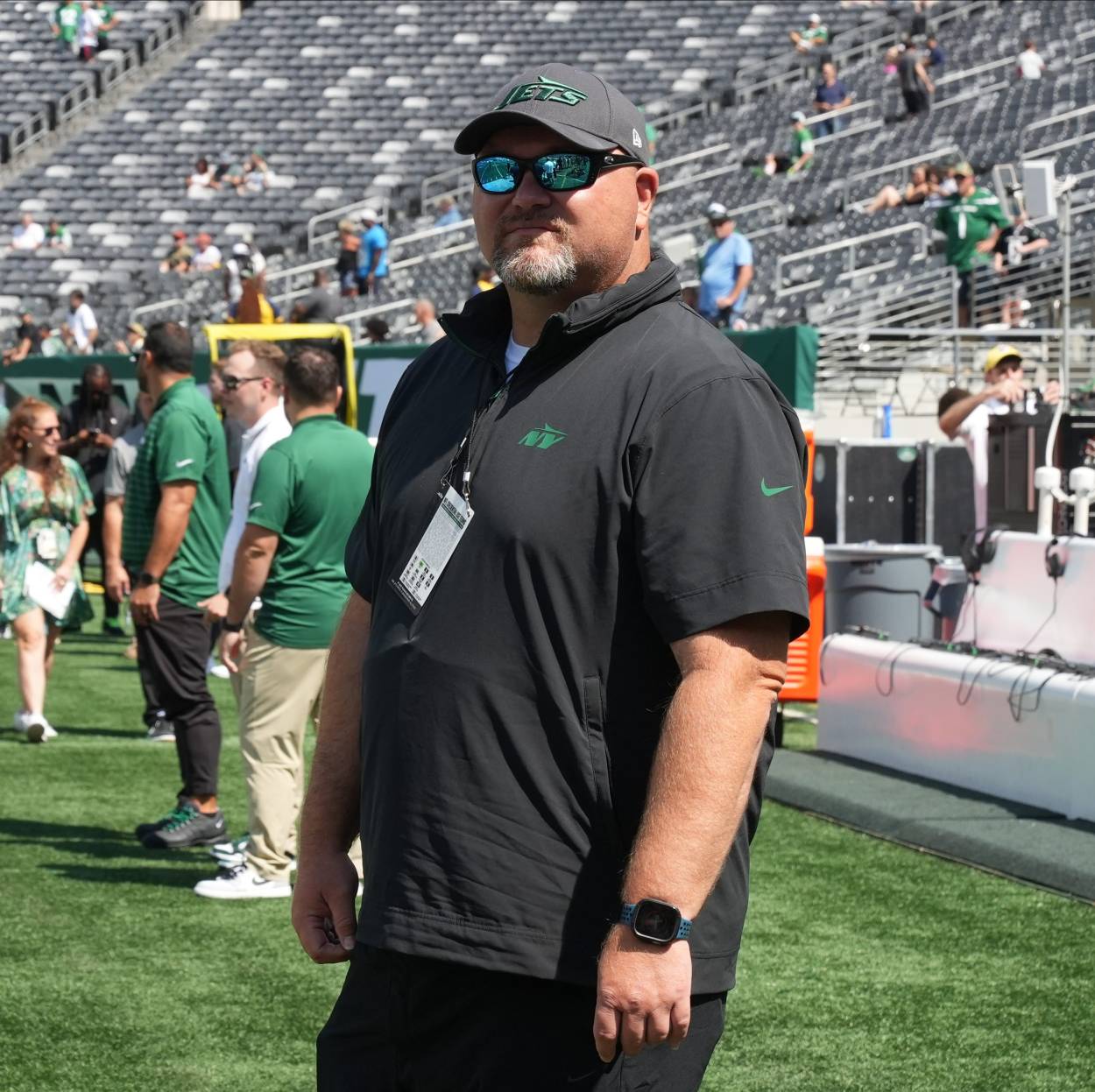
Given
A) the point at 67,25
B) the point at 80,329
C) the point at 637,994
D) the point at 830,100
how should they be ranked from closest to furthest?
the point at 637,994 → the point at 80,329 → the point at 830,100 → the point at 67,25

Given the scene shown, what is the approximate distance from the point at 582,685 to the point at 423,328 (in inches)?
665

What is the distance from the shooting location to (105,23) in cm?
3612

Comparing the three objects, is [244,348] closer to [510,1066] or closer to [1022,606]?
[1022,606]

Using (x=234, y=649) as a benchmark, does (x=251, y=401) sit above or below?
above

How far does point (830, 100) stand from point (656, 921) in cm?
2559

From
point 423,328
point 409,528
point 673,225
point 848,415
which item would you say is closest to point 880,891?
point 409,528

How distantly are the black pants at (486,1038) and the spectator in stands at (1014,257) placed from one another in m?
16.0

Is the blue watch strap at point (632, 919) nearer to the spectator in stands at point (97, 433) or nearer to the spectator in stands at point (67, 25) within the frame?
the spectator in stands at point (97, 433)

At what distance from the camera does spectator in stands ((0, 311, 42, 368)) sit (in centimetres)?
2319

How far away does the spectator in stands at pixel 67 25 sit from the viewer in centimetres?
3519

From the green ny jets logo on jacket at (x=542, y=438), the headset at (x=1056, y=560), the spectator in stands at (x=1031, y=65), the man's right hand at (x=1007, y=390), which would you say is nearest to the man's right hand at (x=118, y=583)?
the headset at (x=1056, y=560)

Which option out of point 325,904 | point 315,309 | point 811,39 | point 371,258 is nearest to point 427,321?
point 315,309

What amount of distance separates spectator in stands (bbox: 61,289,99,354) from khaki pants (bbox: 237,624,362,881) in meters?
20.0

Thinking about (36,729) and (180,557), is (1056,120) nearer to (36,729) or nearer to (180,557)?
(36,729)
